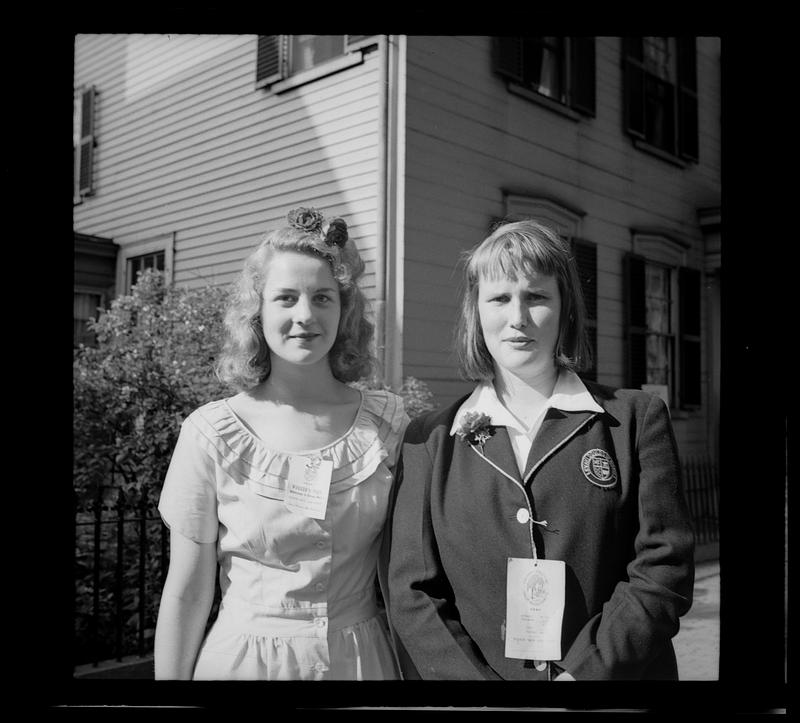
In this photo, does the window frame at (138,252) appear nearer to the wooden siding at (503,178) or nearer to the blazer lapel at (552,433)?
the wooden siding at (503,178)

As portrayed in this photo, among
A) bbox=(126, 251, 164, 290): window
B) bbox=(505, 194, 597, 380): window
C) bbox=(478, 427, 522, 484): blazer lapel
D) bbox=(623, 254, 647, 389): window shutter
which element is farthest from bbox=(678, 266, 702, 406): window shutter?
bbox=(126, 251, 164, 290): window

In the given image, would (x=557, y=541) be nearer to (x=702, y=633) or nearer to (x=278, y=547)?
(x=278, y=547)

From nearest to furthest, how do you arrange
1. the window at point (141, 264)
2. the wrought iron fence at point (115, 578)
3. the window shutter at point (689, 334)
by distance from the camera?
the window shutter at point (689, 334)
the wrought iron fence at point (115, 578)
the window at point (141, 264)

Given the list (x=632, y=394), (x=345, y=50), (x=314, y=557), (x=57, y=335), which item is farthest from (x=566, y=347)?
(x=345, y=50)

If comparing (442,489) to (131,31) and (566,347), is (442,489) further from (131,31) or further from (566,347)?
(131,31)

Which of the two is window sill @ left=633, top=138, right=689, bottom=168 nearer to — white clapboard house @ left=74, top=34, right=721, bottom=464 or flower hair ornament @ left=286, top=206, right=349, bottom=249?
white clapboard house @ left=74, top=34, right=721, bottom=464

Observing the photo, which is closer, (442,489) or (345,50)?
(442,489)

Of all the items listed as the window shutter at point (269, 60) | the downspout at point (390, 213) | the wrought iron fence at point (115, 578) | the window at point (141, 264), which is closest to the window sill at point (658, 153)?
the downspout at point (390, 213)

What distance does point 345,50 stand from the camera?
288 centimetres

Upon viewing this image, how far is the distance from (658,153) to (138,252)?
2.82m

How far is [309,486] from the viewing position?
5.73 ft

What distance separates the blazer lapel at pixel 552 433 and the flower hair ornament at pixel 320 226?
73 centimetres

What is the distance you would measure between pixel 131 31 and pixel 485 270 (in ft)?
4.37

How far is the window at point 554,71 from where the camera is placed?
2891 millimetres
